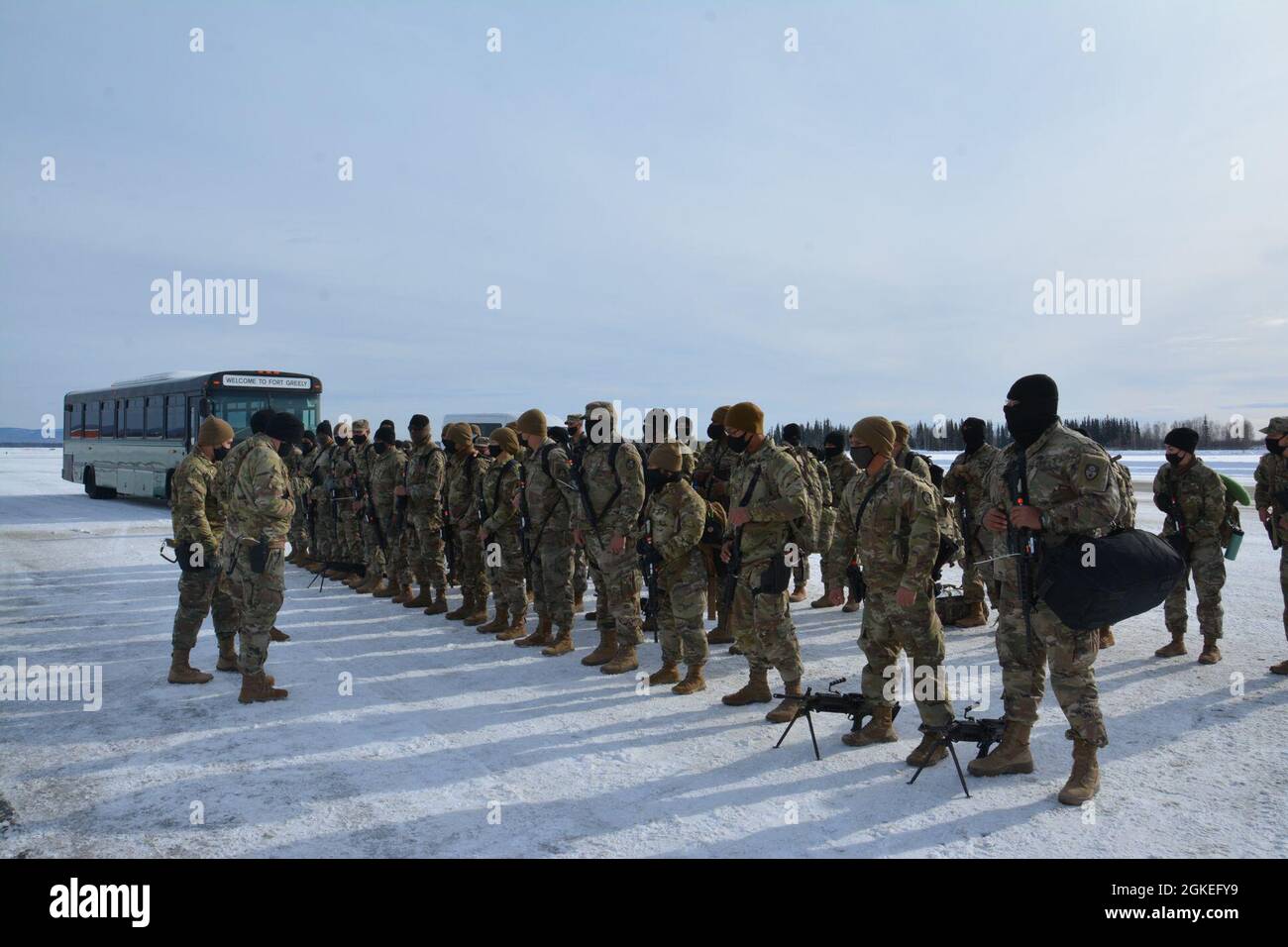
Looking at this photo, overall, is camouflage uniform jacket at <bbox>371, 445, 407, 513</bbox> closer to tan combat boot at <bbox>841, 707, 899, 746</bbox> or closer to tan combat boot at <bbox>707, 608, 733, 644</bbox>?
tan combat boot at <bbox>707, 608, 733, 644</bbox>

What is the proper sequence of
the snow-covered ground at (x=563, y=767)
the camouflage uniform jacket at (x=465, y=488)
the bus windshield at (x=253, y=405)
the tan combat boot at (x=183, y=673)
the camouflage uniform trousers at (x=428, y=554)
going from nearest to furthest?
the snow-covered ground at (x=563, y=767)
the tan combat boot at (x=183, y=673)
the camouflage uniform jacket at (x=465, y=488)
the camouflage uniform trousers at (x=428, y=554)
the bus windshield at (x=253, y=405)

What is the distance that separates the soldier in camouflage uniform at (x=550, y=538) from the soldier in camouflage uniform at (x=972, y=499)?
4.00 metres

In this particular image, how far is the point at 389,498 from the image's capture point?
10.5m

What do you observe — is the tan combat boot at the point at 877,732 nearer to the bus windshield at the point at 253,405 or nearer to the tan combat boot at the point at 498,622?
the tan combat boot at the point at 498,622

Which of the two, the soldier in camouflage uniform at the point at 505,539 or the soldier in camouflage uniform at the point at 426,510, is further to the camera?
the soldier in camouflage uniform at the point at 426,510

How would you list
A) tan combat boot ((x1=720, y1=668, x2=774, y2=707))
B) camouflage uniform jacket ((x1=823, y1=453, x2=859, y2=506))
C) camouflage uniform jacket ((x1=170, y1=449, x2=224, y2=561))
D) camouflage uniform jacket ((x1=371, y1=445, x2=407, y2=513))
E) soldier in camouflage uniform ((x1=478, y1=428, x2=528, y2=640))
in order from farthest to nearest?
1. camouflage uniform jacket ((x1=371, y1=445, x2=407, y2=513))
2. camouflage uniform jacket ((x1=823, y1=453, x2=859, y2=506))
3. soldier in camouflage uniform ((x1=478, y1=428, x2=528, y2=640))
4. camouflage uniform jacket ((x1=170, y1=449, x2=224, y2=561))
5. tan combat boot ((x1=720, y1=668, x2=774, y2=707))

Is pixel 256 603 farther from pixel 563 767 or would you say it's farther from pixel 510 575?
pixel 563 767

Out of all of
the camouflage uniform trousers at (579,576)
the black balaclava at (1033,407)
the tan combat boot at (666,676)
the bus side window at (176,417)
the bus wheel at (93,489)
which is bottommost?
the tan combat boot at (666,676)

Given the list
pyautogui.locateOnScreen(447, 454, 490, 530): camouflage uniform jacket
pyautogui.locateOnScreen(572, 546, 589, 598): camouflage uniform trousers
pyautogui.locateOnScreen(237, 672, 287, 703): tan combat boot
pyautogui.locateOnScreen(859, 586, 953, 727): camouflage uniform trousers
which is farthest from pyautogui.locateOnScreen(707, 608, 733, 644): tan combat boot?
pyautogui.locateOnScreen(237, 672, 287, 703): tan combat boot

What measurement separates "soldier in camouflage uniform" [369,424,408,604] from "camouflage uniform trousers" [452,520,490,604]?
140 cm

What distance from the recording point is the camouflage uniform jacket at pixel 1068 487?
167 inches

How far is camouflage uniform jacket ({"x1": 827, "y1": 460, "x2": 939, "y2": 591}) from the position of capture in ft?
15.6

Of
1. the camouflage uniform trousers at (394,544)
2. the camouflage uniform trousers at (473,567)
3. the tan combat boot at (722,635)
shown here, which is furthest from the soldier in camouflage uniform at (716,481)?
the camouflage uniform trousers at (394,544)

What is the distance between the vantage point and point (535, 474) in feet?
25.7
